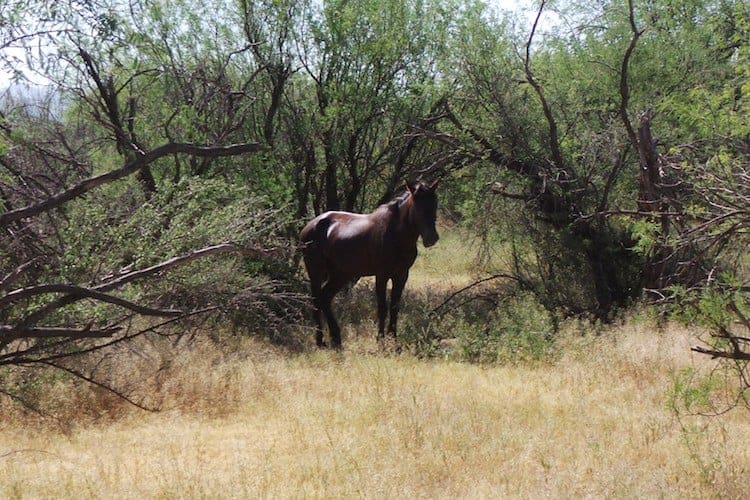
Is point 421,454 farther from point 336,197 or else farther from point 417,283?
point 417,283

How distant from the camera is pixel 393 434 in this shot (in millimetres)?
6352

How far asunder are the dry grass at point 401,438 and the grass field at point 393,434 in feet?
0.06

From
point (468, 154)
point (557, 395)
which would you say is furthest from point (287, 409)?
point (468, 154)

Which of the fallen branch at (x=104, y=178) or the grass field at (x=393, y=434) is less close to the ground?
the fallen branch at (x=104, y=178)

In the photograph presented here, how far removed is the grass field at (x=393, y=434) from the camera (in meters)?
5.36

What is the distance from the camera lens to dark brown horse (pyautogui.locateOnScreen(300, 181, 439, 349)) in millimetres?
10125

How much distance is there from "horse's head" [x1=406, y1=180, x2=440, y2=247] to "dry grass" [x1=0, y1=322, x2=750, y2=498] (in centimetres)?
166

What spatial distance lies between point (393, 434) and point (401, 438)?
0.30 ft

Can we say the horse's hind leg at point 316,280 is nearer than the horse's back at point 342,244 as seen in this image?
No

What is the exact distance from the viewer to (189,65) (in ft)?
39.2

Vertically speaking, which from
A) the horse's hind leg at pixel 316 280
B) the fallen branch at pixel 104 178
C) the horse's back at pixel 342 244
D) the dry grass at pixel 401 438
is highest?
the fallen branch at pixel 104 178

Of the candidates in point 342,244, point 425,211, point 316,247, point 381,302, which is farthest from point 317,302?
point 425,211

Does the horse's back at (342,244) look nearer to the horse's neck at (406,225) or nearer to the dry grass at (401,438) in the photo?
the horse's neck at (406,225)

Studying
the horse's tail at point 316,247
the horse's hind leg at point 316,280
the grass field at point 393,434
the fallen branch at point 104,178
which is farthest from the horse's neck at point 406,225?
the fallen branch at point 104,178
